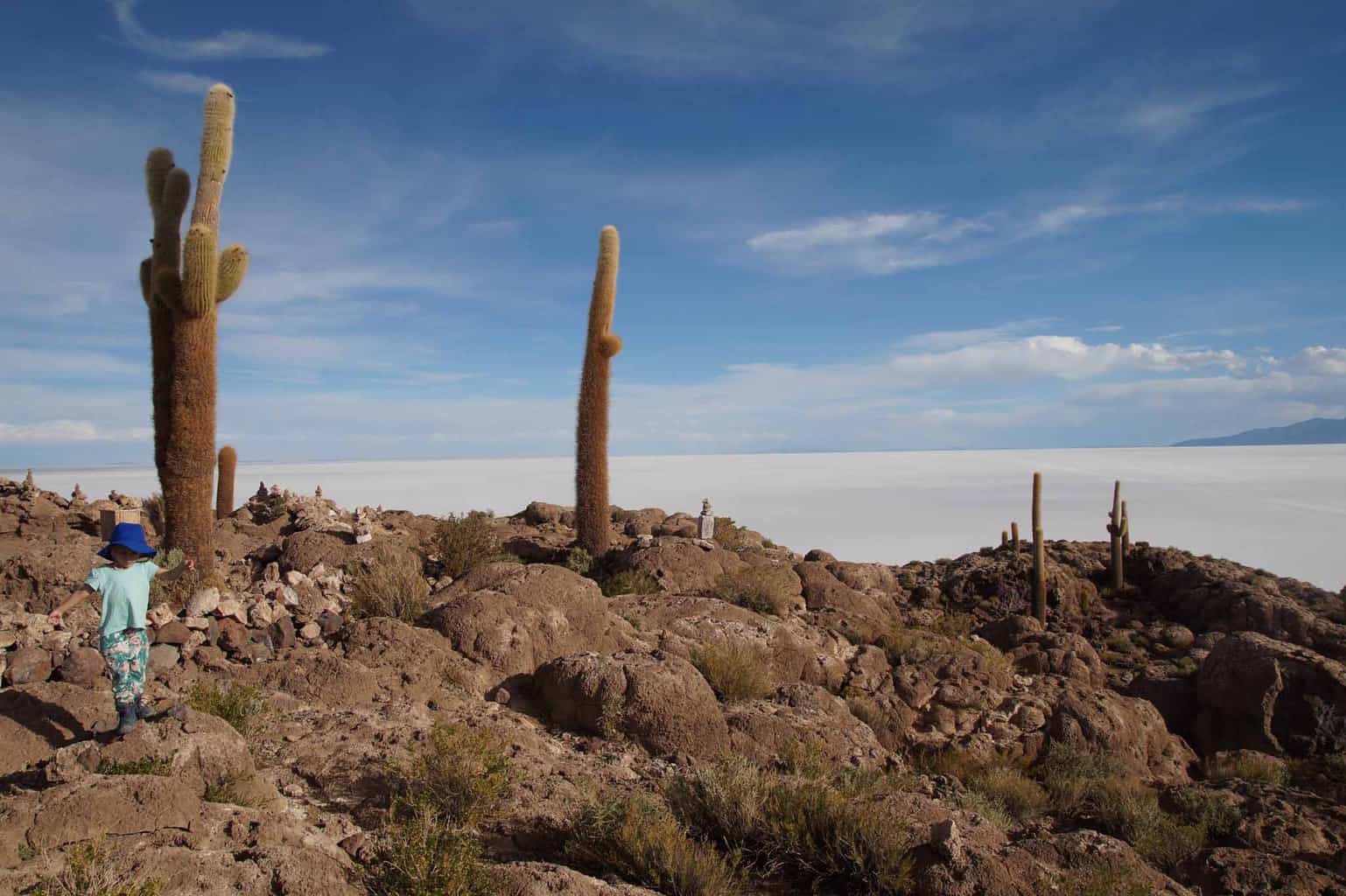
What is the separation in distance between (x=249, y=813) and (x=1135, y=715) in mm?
10307

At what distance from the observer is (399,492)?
179 feet

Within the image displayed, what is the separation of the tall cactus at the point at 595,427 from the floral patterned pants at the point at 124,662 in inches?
427

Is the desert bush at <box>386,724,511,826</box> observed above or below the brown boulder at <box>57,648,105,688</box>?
below

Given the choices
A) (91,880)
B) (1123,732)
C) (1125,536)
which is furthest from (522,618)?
(1125,536)

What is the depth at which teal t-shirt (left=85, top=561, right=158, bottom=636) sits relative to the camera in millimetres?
5961

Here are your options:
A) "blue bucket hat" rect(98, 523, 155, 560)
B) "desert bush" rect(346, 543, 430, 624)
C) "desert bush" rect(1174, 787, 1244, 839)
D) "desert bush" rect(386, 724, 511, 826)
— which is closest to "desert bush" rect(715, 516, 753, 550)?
"desert bush" rect(346, 543, 430, 624)

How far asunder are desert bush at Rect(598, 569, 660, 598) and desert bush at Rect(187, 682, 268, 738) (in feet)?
24.4

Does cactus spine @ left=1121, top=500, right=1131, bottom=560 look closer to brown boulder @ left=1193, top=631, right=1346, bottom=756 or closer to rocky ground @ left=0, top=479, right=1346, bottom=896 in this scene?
rocky ground @ left=0, top=479, right=1346, bottom=896

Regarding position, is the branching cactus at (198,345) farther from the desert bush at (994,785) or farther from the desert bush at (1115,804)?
the desert bush at (1115,804)

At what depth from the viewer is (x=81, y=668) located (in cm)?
762

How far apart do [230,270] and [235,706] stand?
742cm

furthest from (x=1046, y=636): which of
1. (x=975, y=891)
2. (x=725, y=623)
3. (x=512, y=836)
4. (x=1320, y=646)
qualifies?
(x=512, y=836)

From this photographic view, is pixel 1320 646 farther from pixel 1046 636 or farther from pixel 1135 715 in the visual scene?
pixel 1135 715

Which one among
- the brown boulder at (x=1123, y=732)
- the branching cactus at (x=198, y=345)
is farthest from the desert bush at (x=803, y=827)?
the branching cactus at (x=198, y=345)
